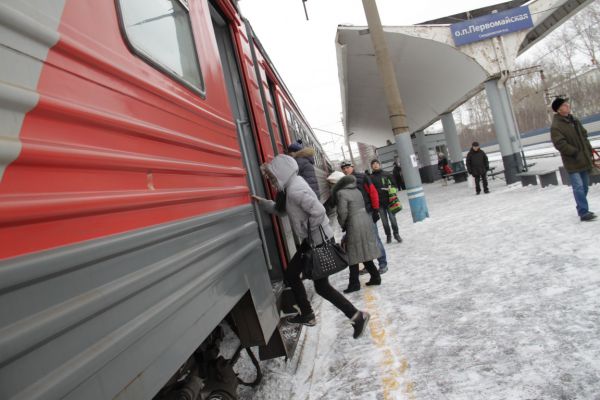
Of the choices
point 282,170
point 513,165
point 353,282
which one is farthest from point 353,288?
point 513,165

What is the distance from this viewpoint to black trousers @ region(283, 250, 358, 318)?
11.7ft

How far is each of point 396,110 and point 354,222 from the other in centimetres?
483

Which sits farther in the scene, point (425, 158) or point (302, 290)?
point (425, 158)

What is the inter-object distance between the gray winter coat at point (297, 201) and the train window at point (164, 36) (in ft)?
3.54

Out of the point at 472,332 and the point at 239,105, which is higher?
the point at 239,105

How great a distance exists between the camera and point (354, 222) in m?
4.64

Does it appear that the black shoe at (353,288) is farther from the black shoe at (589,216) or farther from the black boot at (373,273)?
the black shoe at (589,216)

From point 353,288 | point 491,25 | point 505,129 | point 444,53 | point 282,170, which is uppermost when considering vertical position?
point 491,25

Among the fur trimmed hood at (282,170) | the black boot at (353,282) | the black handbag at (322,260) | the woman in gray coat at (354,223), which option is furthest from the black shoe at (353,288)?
the fur trimmed hood at (282,170)

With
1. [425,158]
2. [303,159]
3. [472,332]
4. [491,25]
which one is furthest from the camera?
[425,158]

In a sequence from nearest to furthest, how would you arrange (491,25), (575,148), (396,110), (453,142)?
1. (575,148)
2. (396,110)
3. (491,25)
4. (453,142)

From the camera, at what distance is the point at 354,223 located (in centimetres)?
464

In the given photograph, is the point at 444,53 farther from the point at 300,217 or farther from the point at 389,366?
the point at 389,366

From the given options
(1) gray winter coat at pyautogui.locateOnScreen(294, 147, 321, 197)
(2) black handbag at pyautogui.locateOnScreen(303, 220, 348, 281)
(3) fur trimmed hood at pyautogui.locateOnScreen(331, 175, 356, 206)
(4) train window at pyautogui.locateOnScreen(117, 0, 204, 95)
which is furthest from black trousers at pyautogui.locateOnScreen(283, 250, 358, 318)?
(4) train window at pyautogui.locateOnScreen(117, 0, 204, 95)
